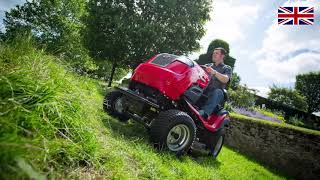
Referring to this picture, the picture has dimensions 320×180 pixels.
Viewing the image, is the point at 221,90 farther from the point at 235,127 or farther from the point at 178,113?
the point at 235,127

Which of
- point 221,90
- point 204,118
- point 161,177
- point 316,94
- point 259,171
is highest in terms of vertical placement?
point 316,94

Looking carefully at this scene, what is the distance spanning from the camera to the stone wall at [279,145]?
282 inches

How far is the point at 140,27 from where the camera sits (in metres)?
14.2

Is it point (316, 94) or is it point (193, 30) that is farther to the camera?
point (316, 94)

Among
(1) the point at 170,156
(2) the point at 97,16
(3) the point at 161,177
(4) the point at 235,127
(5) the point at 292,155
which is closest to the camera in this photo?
(3) the point at 161,177

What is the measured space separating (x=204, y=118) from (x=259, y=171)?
2.52 metres

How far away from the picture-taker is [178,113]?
4098mm

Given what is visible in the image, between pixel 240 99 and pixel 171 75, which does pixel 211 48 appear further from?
pixel 171 75

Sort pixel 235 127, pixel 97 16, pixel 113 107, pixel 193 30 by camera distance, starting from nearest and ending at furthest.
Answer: pixel 113 107 → pixel 235 127 → pixel 97 16 → pixel 193 30

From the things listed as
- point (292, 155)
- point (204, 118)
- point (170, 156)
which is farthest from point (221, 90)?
point (292, 155)

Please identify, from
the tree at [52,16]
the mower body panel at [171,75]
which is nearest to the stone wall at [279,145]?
the mower body panel at [171,75]

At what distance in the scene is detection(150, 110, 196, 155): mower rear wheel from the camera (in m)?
3.94

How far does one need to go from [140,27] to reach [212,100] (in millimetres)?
10026

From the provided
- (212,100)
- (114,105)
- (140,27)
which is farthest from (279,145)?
(140,27)
